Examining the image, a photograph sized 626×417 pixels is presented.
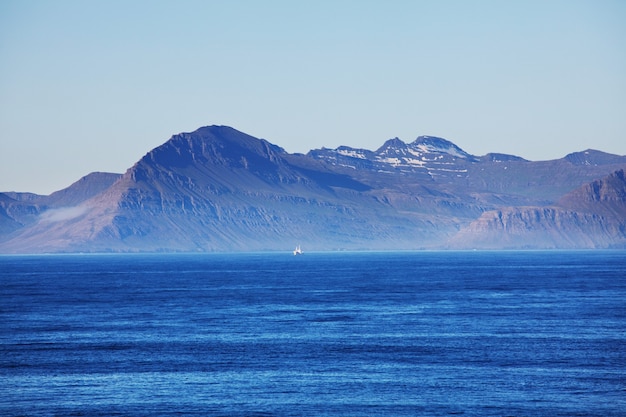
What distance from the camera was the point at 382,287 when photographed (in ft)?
520

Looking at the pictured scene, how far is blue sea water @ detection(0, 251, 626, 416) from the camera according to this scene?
5856cm

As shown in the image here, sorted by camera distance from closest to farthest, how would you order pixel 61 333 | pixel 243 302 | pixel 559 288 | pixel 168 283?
pixel 61 333
pixel 243 302
pixel 559 288
pixel 168 283

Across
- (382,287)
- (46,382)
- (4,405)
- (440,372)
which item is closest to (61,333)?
(46,382)

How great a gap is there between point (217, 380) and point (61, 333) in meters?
30.2

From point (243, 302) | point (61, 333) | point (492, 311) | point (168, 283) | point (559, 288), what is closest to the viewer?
point (61, 333)

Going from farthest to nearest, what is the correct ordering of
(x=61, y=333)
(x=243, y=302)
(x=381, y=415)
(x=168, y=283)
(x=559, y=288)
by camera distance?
1. (x=168, y=283)
2. (x=559, y=288)
3. (x=243, y=302)
4. (x=61, y=333)
5. (x=381, y=415)

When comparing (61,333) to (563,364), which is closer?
(563,364)

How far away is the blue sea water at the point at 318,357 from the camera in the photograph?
192 feet

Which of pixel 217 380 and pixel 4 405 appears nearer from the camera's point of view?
pixel 4 405

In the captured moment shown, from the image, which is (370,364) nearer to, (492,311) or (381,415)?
(381,415)

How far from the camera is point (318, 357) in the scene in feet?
243

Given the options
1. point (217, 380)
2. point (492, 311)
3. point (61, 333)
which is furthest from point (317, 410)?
point (492, 311)

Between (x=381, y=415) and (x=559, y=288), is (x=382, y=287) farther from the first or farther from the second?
Result: (x=381, y=415)

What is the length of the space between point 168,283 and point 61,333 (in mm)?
93169
